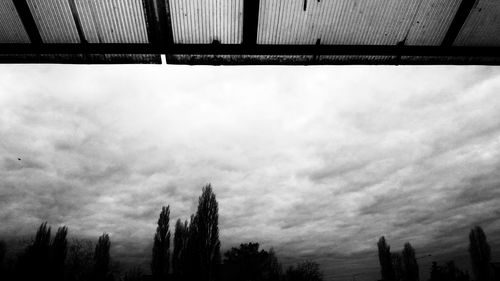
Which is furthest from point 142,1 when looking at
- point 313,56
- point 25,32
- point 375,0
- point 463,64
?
point 463,64

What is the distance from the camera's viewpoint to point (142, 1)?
2.24 meters

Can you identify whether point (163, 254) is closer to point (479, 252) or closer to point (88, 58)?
point (88, 58)

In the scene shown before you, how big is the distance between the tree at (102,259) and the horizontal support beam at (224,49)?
38936 millimetres

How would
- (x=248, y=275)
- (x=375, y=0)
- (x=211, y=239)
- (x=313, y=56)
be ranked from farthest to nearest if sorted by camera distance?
(x=248, y=275), (x=211, y=239), (x=313, y=56), (x=375, y=0)

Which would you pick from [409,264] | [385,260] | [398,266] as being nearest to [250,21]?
[385,260]

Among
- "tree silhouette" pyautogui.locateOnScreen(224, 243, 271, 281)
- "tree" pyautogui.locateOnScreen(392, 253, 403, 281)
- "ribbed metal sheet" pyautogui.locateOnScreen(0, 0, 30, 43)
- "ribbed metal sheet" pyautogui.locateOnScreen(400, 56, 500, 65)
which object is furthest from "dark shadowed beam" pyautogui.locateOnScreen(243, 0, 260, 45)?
"tree" pyautogui.locateOnScreen(392, 253, 403, 281)

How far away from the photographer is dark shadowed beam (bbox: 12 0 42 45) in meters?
2.23

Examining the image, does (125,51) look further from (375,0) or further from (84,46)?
(375,0)

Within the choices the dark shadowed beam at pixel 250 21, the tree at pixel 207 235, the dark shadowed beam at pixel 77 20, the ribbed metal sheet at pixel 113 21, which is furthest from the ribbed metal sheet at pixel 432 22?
the tree at pixel 207 235

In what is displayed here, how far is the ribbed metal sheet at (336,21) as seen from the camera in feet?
7.43

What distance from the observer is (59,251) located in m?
33.4

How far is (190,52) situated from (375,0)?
1.43m

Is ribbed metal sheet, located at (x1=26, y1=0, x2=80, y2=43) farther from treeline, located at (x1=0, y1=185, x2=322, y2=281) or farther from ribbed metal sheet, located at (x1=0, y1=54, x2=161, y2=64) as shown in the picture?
treeline, located at (x1=0, y1=185, x2=322, y2=281)

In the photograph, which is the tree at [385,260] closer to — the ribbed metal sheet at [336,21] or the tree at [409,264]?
the tree at [409,264]
